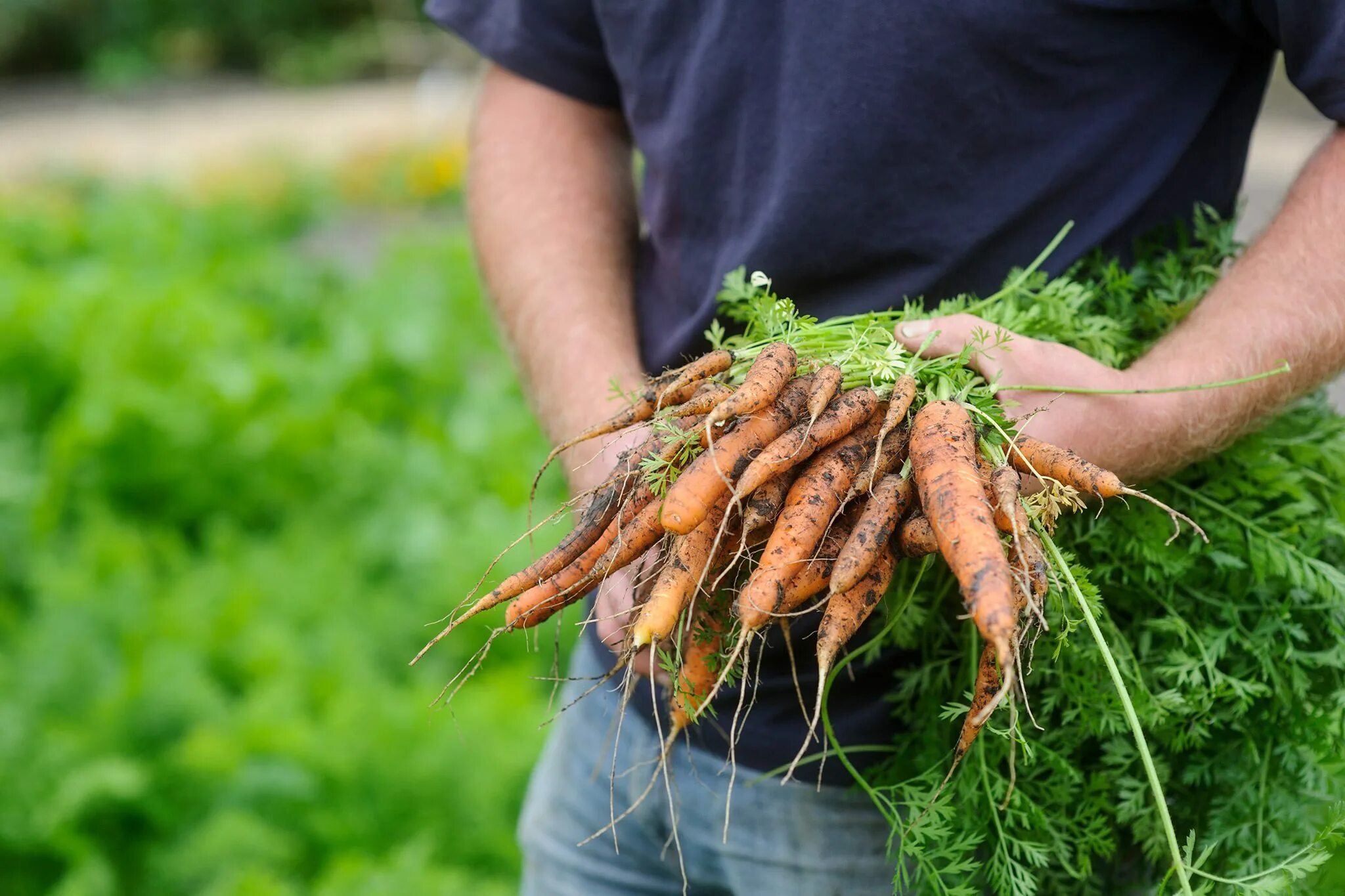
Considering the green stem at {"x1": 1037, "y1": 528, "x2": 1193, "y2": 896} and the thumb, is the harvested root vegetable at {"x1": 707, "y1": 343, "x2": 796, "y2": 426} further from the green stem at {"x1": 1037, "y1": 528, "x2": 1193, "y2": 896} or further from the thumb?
the green stem at {"x1": 1037, "y1": 528, "x2": 1193, "y2": 896}

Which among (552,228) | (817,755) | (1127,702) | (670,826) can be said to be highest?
(552,228)

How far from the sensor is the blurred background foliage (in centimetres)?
1411

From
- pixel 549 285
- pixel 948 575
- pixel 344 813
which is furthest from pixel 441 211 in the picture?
pixel 948 575

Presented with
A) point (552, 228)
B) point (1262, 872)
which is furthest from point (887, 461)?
point (552, 228)

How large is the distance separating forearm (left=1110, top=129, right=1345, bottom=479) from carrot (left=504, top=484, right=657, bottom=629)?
0.60 metres

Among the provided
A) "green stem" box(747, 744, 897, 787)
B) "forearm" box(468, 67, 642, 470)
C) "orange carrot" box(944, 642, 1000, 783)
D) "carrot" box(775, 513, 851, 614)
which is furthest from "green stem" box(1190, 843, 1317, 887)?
"forearm" box(468, 67, 642, 470)

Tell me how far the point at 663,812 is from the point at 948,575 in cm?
62

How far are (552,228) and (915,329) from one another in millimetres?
887

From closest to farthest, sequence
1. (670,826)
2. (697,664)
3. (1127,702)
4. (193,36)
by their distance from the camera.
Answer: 1. (1127,702)
2. (697,664)
3. (670,826)
4. (193,36)

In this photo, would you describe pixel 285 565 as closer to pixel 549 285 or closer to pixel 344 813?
pixel 344 813

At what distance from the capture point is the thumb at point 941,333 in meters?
1.38

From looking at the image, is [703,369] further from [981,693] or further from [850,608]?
[981,693]

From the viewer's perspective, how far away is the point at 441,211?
8.59 metres

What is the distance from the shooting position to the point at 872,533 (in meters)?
1.32
